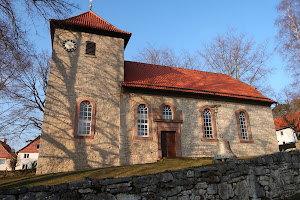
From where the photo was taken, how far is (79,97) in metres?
12.8

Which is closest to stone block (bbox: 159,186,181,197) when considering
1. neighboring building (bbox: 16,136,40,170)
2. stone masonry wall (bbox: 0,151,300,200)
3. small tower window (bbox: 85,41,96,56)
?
stone masonry wall (bbox: 0,151,300,200)

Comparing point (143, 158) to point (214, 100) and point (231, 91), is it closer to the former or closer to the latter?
point (214, 100)

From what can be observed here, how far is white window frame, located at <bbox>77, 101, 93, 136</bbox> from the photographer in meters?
12.4

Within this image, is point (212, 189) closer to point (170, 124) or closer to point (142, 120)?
point (170, 124)

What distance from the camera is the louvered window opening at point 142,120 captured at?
13.2 meters

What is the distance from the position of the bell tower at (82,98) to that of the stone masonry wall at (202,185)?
702 cm

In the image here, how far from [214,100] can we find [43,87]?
14.6 metres

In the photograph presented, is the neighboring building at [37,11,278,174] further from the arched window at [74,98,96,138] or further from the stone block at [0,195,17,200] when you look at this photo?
the stone block at [0,195,17,200]

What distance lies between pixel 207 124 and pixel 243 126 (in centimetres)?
327

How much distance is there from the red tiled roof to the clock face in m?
3.94

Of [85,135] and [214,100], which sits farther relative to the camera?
[214,100]

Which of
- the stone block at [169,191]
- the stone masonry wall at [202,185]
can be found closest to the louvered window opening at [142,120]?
the stone masonry wall at [202,185]

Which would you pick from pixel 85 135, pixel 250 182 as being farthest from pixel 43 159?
pixel 250 182

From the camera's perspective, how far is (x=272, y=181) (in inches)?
294
